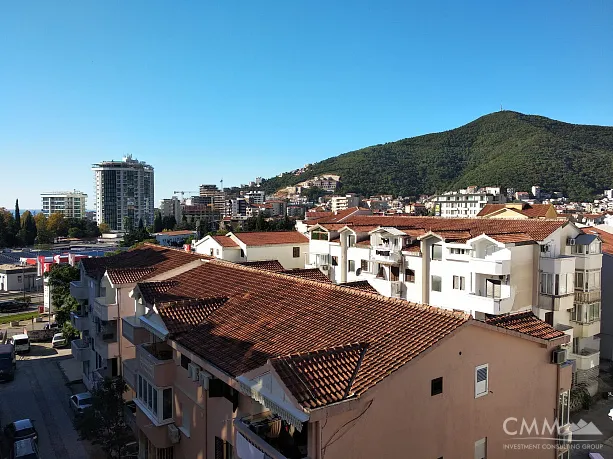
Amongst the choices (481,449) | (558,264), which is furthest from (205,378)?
(558,264)

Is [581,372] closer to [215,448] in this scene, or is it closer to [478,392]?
[478,392]

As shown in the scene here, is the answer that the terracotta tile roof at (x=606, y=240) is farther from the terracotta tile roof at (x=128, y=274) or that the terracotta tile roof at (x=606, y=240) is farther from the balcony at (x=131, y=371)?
the balcony at (x=131, y=371)

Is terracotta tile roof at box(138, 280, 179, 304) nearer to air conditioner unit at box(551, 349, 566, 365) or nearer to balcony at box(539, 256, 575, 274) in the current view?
air conditioner unit at box(551, 349, 566, 365)

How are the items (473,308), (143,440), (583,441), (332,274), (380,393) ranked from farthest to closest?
(332,274) → (473,308) → (583,441) → (143,440) → (380,393)

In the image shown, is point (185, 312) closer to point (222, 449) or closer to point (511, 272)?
point (222, 449)

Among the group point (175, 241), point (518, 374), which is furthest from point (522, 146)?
point (518, 374)

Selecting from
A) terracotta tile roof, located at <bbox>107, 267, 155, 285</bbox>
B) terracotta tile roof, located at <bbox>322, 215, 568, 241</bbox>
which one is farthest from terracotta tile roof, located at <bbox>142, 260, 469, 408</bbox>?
terracotta tile roof, located at <bbox>322, 215, 568, 241</bbox>
